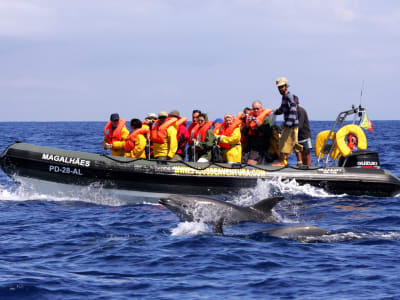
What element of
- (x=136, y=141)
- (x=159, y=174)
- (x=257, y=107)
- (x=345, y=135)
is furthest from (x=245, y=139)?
(x=136, y=141)

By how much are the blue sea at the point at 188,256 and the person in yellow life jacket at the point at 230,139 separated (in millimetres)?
2135

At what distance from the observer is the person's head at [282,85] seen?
13.1 meters

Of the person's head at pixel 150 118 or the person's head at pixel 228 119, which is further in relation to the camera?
the person's head at pixel 150 118

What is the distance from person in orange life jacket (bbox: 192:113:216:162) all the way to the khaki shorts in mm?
1637

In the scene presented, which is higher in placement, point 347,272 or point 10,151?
point 10,151

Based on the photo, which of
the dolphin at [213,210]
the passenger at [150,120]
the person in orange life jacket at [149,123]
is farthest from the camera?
the passenger at [150,120]

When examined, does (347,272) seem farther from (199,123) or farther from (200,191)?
(199,123)

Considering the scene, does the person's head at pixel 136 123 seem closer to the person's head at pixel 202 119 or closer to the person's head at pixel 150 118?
the person's head at pixel 150 118

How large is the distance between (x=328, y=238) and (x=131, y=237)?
3102mm

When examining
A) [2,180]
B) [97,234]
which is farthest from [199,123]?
[2,180]

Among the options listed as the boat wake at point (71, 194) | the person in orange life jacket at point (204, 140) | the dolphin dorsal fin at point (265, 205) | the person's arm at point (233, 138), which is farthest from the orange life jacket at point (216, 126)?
the dolphin dorsal fin at point (265, 205)

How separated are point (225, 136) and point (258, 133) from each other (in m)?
1.05

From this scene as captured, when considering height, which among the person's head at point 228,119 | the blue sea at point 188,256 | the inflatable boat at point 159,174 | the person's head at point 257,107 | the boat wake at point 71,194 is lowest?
the blue sea at point 188,256

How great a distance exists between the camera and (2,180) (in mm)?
17859
